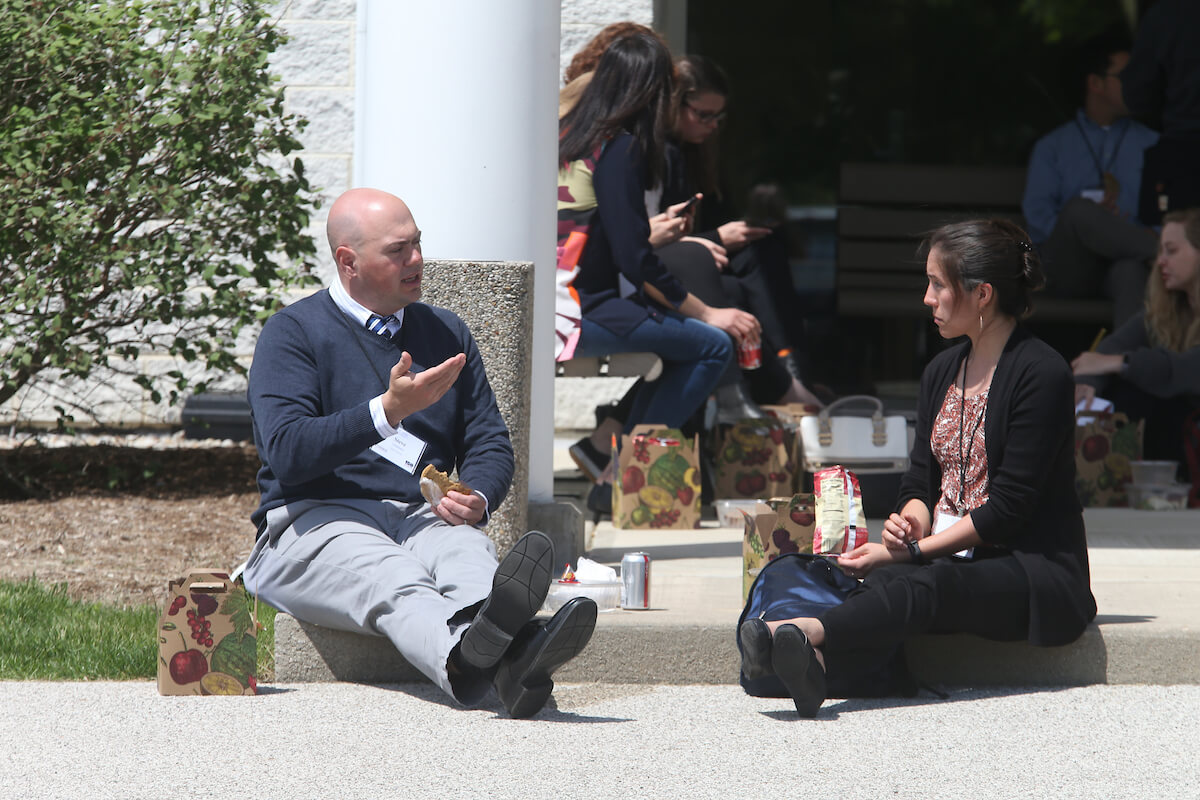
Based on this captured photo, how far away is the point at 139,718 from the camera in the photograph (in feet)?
11.8

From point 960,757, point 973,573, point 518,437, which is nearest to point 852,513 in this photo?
point 973,573

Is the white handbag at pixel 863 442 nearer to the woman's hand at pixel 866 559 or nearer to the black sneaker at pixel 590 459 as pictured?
the black sneaker at pixel 590 459

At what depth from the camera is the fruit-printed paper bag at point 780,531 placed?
4.25 meters

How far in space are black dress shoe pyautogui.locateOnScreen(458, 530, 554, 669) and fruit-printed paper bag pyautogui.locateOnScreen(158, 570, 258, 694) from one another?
0.69m

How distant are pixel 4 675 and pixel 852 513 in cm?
228

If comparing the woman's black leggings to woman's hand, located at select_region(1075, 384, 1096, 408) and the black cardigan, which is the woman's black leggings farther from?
woman's hand, located at select_region(1075, 384, 1096, 408)

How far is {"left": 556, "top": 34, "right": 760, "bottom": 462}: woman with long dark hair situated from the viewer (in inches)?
226

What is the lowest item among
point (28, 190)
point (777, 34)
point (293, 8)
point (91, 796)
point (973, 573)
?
point (91, 796)

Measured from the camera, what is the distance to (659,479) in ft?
19.0

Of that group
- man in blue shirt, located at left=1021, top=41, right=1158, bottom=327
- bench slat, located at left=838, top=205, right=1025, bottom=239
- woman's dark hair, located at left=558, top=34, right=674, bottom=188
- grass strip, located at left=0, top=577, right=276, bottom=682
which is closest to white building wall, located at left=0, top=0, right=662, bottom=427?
woman's dark hair, located at left=558, top=34, right=674, bottom=188

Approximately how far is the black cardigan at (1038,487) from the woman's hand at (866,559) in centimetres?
23

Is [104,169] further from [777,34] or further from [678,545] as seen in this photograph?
[777,34]

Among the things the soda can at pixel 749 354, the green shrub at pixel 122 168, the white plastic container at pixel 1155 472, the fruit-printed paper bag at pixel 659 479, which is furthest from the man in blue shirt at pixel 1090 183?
the green shrub at pixel 122 168

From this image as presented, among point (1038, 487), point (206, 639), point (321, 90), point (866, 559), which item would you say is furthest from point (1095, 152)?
point (206, 639)
